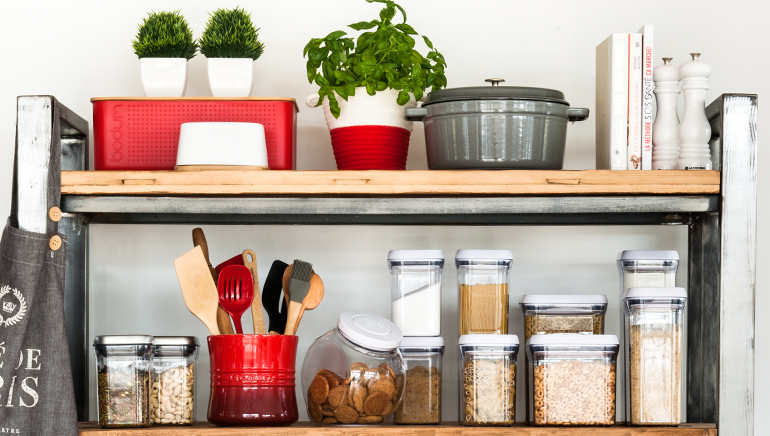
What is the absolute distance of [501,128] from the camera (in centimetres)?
117

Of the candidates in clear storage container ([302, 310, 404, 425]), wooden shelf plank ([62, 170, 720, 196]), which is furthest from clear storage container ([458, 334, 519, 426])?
wooden shelf plank ([62, 170, 720, 196])

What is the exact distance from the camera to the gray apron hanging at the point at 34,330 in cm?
111

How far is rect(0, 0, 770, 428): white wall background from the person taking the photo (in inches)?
58.7

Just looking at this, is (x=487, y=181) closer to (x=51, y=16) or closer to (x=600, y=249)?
(x=600, y=249)

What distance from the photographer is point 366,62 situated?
1257 mm

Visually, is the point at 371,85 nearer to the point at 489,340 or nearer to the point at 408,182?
the point at 408,182

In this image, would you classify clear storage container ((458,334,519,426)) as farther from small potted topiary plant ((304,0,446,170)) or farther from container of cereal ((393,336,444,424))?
small potted topiary plant ((304,0,446,170))

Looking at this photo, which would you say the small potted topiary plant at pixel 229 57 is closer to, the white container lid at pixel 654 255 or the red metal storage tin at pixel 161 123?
the red metal storage tin at pixel 161 123

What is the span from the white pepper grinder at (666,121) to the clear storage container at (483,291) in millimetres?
307

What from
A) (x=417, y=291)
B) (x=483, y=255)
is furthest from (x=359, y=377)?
(x=483, y=255)

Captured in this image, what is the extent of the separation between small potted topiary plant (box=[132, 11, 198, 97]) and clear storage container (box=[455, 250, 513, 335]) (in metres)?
0.59

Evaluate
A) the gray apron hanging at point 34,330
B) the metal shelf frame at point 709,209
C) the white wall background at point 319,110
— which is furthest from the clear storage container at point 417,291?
the gray apron hanging at point 34,330

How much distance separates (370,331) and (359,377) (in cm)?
8

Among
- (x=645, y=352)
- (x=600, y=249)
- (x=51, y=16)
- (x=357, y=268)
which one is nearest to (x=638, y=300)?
(x=645, y=352)
